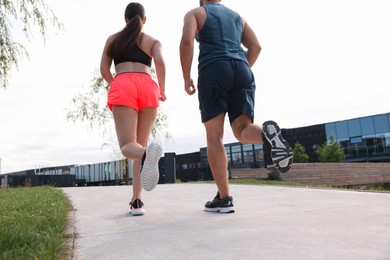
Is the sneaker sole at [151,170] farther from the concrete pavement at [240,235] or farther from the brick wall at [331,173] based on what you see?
the brick wall at [331,173]

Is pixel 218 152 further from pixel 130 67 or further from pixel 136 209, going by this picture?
pixel 130 67

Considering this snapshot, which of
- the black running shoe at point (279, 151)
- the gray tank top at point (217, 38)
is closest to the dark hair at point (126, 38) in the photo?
the gray tank top at point (217, 38)

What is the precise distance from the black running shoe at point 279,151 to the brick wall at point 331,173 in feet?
34.3

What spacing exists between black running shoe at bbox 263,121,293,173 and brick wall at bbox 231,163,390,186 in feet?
34.3

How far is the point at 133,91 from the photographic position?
3025 mm

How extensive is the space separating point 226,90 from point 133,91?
844mm

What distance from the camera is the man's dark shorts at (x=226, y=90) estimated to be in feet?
9.97

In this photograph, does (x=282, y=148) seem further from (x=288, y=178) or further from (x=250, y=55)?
(x=288, y=178)

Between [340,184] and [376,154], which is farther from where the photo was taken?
[376,154]

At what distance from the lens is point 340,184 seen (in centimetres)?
1648

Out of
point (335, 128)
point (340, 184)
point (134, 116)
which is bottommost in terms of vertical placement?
point (340, 184)

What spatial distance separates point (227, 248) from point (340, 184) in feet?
53.6

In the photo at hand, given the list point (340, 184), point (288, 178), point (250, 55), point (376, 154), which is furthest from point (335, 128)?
point (250, 55)

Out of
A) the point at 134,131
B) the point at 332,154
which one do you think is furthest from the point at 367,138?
the point at 134,131
